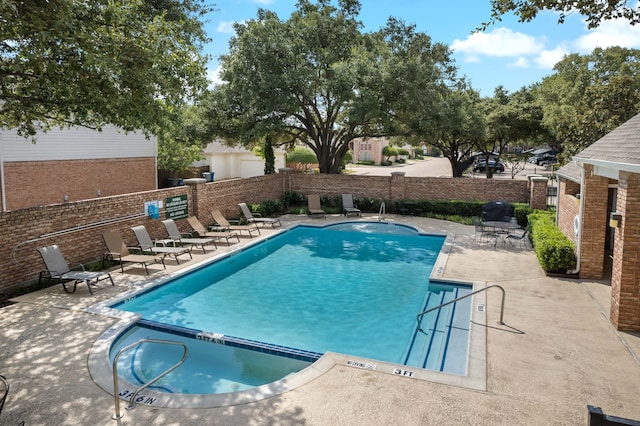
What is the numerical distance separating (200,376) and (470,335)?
4592 mm

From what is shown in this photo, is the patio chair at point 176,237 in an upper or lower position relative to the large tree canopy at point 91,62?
lower

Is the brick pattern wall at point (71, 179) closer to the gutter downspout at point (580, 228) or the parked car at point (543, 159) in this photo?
the gutter downspout at point (580, 228)

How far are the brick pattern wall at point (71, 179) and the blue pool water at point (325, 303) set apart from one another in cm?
909

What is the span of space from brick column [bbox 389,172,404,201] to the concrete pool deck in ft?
43.1

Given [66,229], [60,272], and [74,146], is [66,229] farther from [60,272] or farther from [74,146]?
[74,146]

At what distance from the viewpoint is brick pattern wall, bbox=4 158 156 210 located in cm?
1764

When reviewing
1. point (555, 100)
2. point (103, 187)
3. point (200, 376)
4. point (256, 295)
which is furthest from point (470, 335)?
point (555, 100)

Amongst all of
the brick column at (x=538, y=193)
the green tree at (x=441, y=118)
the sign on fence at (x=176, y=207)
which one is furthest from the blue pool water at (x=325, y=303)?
the green tree at (x=441, y=118)

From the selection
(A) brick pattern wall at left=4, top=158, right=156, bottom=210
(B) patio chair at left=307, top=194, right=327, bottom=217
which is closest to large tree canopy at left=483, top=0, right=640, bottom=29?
(B) patio chair at left=307, top=194, right=327, bottom=217

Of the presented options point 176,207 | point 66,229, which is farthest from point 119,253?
point 176,207

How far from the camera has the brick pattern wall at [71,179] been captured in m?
17.6

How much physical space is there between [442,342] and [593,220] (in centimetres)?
520

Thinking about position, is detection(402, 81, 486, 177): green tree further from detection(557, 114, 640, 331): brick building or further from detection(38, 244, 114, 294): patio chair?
detection(38, 244, 114, 294): patio chair

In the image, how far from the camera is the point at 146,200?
50.0ft
